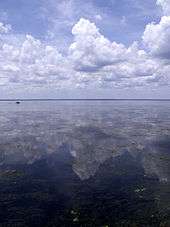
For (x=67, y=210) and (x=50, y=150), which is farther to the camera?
(x=50, y=150)

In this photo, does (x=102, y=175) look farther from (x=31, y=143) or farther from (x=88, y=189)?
(x=31, y=143)

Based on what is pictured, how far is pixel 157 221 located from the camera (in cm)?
2548

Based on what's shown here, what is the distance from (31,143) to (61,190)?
1237 inches

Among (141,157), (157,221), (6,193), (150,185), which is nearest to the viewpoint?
(157,221)

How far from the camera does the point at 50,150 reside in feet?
188

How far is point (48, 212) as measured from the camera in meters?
27.2

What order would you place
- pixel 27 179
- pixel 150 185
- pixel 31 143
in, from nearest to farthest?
pixel 150 185, pixel 27 179, pixel 31 143

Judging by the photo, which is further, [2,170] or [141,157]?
[141,157]

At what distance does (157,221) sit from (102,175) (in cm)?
1436

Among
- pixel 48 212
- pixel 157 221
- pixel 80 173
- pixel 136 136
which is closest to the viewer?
pixel 157 221

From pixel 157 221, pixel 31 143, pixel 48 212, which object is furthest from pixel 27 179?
pixel 31 143

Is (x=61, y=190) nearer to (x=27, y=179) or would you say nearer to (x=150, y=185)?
(x=27, y=179)

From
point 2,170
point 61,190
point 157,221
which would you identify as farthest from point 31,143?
point 157,221

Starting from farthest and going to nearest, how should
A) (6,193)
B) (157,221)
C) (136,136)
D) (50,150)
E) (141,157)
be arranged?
(136,136) → (50,150) → (141,157) → (6,193) → (157,221)
